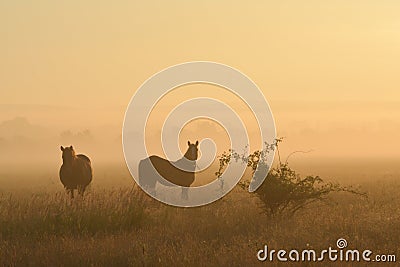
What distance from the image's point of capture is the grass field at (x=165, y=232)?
9.24m

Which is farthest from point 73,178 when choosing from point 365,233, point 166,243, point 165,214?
point 365,233

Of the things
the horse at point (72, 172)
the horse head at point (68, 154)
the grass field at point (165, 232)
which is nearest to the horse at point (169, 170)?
the horse at point (72, 172)

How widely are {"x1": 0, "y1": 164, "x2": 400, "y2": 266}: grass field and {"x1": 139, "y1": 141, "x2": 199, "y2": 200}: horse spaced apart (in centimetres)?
480

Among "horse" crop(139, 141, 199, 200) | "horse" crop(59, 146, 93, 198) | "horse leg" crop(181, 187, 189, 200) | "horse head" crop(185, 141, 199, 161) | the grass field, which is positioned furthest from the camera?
"horse head" crop(185, 141, 199, 161)

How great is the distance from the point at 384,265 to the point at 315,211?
549 cm

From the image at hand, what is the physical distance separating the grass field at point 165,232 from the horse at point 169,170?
480 centimetres

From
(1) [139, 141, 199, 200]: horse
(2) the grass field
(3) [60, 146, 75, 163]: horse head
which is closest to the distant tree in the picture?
(2) the grass field

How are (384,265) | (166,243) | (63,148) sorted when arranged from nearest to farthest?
1. (384,265)
2. (166,243)
3. (63,148)

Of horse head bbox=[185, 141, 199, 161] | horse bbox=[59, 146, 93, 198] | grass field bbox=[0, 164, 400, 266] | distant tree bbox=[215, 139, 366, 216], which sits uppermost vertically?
horse head bbox=[185, 141, 199, 161]

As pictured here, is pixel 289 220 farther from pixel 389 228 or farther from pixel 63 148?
pixel 63 148

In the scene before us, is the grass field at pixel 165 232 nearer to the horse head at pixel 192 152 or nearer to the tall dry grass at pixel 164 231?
the tall dry grass at pixel 164 231

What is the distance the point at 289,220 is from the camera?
13.1 m

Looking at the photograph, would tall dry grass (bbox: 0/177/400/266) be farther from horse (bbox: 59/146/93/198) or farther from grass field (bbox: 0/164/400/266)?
horse (bbox: 59/146/93/198)

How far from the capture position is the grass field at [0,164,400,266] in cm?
924
